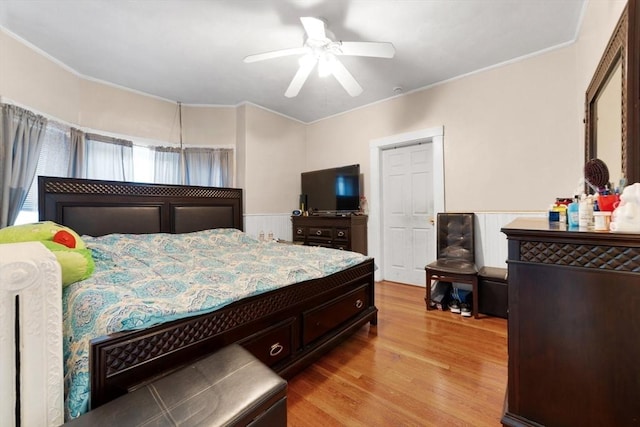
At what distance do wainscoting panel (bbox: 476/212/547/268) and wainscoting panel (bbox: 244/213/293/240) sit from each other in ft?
9.56

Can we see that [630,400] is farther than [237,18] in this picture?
No

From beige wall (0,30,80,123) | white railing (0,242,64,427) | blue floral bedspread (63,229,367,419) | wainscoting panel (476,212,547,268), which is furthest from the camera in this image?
wainscoting panel (476,212,547,268)

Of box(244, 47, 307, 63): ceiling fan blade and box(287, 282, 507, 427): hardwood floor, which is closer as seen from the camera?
box(287, 282, 507, 427): hardwood floor

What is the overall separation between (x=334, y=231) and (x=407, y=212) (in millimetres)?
1141

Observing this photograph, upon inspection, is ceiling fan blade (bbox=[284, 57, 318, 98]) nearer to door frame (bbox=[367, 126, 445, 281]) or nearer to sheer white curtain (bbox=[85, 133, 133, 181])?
door frame (bbox=[367, 126, 445, 281])

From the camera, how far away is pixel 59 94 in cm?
286

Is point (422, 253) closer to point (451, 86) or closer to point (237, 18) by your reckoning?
point (451, 86)

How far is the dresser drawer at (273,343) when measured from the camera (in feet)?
5.01

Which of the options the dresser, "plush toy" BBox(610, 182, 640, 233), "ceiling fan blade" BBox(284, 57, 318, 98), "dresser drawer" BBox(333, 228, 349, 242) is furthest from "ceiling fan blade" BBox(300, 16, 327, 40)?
"dresser drawer" BBox(333, 228, 349, 242)

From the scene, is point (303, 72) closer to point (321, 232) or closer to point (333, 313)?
point (333, 313)

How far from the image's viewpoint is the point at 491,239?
3.14m

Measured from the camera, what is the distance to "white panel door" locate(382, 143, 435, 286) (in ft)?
12.4

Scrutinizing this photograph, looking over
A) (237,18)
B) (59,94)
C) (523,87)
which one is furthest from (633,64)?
(59,94)

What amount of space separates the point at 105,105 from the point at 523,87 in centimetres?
498
